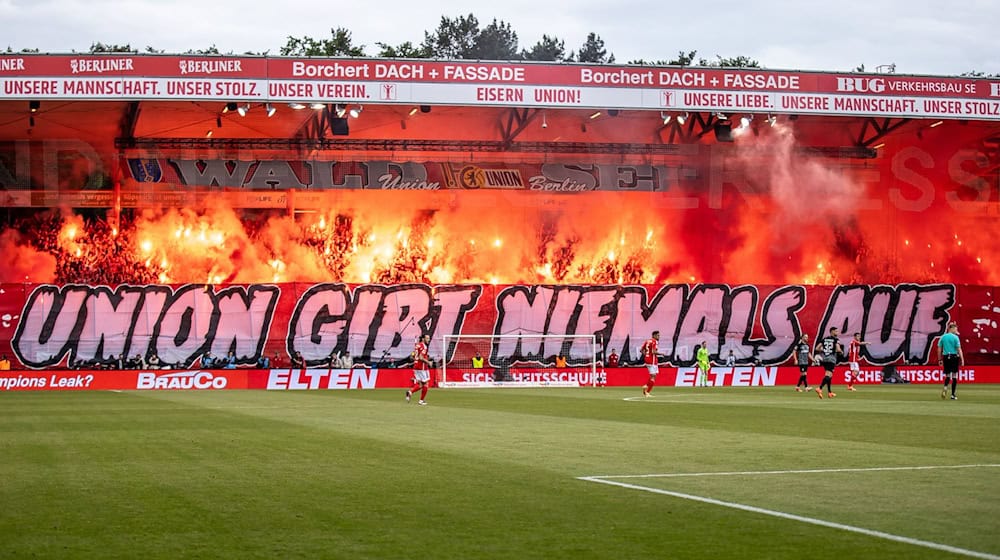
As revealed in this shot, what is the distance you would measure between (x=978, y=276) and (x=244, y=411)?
130ft

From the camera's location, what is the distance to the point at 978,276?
55.0m

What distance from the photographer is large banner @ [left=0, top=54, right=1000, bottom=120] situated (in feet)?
147

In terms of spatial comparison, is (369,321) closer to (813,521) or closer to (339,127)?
(339,127)

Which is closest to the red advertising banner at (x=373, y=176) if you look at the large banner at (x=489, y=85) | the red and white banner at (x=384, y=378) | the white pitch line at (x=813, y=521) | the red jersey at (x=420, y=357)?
the large banner at (x=489, y=85)

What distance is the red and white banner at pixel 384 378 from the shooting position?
45.2m

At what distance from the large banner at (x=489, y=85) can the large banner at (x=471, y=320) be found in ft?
26.8

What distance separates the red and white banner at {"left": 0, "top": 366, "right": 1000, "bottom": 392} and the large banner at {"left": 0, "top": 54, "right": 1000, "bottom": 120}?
34.7ft

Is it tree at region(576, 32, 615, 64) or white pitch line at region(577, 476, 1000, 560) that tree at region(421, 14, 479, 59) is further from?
white pitch line at region(577, 476, 1000, 560)

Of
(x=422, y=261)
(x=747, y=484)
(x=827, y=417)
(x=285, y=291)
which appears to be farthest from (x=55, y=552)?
(x=422, y=261)

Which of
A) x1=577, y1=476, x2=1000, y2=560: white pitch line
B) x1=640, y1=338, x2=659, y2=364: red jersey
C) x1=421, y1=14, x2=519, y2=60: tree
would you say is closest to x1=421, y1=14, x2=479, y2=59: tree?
x1=421, y1=14, x2=519, y2=60: tree

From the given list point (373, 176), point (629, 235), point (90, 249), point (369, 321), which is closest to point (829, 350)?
point (629, 235)

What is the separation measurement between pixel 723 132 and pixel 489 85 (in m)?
11.0

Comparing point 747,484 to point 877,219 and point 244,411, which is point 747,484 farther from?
point 877,219

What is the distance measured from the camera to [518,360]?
49844 mm
